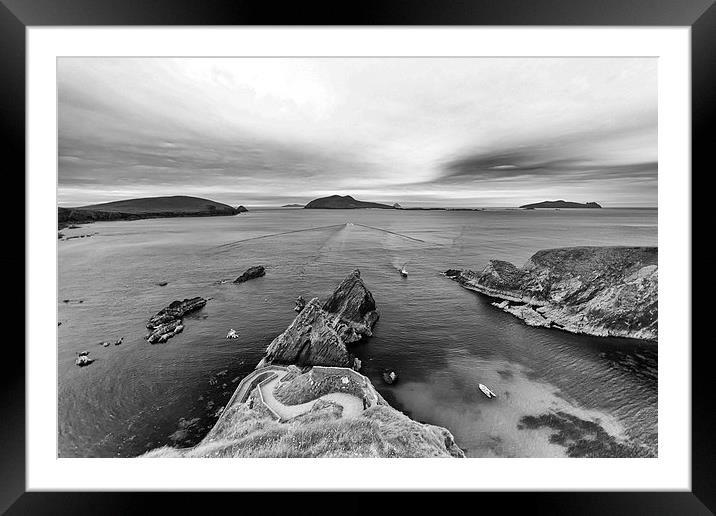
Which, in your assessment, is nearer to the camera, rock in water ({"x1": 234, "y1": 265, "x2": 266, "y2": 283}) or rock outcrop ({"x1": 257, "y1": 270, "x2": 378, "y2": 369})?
rock outcrop ({"x1": 257, "y1": 270, "x2": 378, "y2": 369})

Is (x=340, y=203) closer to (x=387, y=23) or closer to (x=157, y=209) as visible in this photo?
(x=387, y=23)

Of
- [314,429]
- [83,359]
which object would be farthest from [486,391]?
[83,359]

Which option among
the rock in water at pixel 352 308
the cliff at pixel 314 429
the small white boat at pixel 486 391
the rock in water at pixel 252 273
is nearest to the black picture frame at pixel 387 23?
the cliff at pixel 314 429

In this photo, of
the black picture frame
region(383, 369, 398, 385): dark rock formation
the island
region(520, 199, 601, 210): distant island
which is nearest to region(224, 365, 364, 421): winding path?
the island

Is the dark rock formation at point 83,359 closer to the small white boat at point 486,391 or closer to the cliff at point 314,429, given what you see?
the cliff at point 314,429

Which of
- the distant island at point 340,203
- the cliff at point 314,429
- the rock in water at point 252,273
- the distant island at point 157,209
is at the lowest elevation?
the cliff at point 314,429

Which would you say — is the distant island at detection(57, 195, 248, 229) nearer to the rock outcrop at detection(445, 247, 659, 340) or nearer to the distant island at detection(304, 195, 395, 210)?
the distant island at detection(304, 195, 395, 210)
